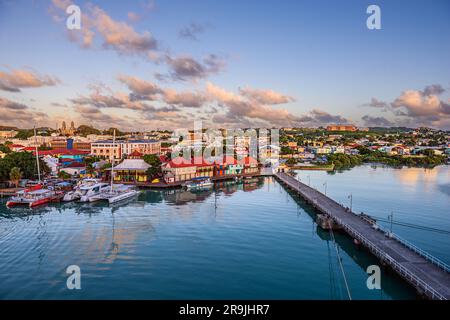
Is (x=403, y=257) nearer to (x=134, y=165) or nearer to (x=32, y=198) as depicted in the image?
(x=32, y=198)

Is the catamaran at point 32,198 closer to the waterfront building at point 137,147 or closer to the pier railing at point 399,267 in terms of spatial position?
the pier railing at point 399,267

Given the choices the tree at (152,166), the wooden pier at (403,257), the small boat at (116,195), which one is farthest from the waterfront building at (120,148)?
the wooden pier at (403,257)

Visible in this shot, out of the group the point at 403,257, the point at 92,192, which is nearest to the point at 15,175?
the point at 92,192

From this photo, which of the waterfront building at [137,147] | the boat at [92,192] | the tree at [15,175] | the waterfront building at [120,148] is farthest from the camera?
the waterfront building at [137,147]

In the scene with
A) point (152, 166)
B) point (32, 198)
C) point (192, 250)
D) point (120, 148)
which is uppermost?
point (120, 148)

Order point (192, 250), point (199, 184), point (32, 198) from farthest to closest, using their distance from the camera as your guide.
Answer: point (199, 184) → point (32, 198) → point (192, 250)

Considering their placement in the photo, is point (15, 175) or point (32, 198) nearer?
point (32, 198)
